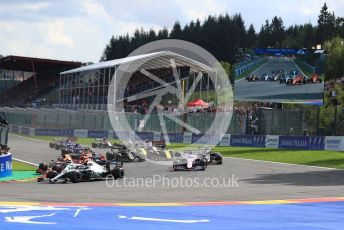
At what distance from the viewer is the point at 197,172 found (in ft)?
86.4

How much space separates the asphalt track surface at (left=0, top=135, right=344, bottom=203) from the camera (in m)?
17.3

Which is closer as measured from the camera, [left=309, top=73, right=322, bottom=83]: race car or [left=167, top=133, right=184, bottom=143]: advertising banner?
[left=309, top=73, right=322, bottom=83]: race car

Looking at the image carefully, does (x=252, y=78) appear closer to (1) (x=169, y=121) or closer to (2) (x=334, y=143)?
(2) (x=334, y=143)

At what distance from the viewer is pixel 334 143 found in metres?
35.1

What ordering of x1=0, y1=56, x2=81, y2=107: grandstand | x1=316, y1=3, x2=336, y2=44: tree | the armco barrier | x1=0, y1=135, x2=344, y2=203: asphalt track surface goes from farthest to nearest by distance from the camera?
x1=316, y1=3, x2=336, y2=44: tree
x1=0, y1=56, x2=81, y2=107: grandstand
the armco barrier
x1=0, y1=135, x2=344, y2=203: asphalt track surface

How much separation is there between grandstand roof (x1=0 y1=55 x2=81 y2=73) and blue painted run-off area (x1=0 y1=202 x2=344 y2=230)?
256 feet

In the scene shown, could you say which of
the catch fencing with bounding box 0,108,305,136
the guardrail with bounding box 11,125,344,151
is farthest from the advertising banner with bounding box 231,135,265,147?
the catch fencing with bounding box 0,108,305,136

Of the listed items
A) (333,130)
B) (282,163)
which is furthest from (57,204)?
(333,130)

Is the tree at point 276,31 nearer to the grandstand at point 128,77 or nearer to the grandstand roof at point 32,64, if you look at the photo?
the grandstand roof at point 32,64

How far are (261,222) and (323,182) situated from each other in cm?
1039

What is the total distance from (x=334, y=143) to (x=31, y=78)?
78.6 meters

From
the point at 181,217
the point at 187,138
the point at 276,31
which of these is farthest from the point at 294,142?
the point at 276,31

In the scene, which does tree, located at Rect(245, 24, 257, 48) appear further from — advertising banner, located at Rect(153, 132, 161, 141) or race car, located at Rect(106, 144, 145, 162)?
race car, located at Rect(106, 144, 145, 162)

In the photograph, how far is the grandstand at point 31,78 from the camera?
302 ft
